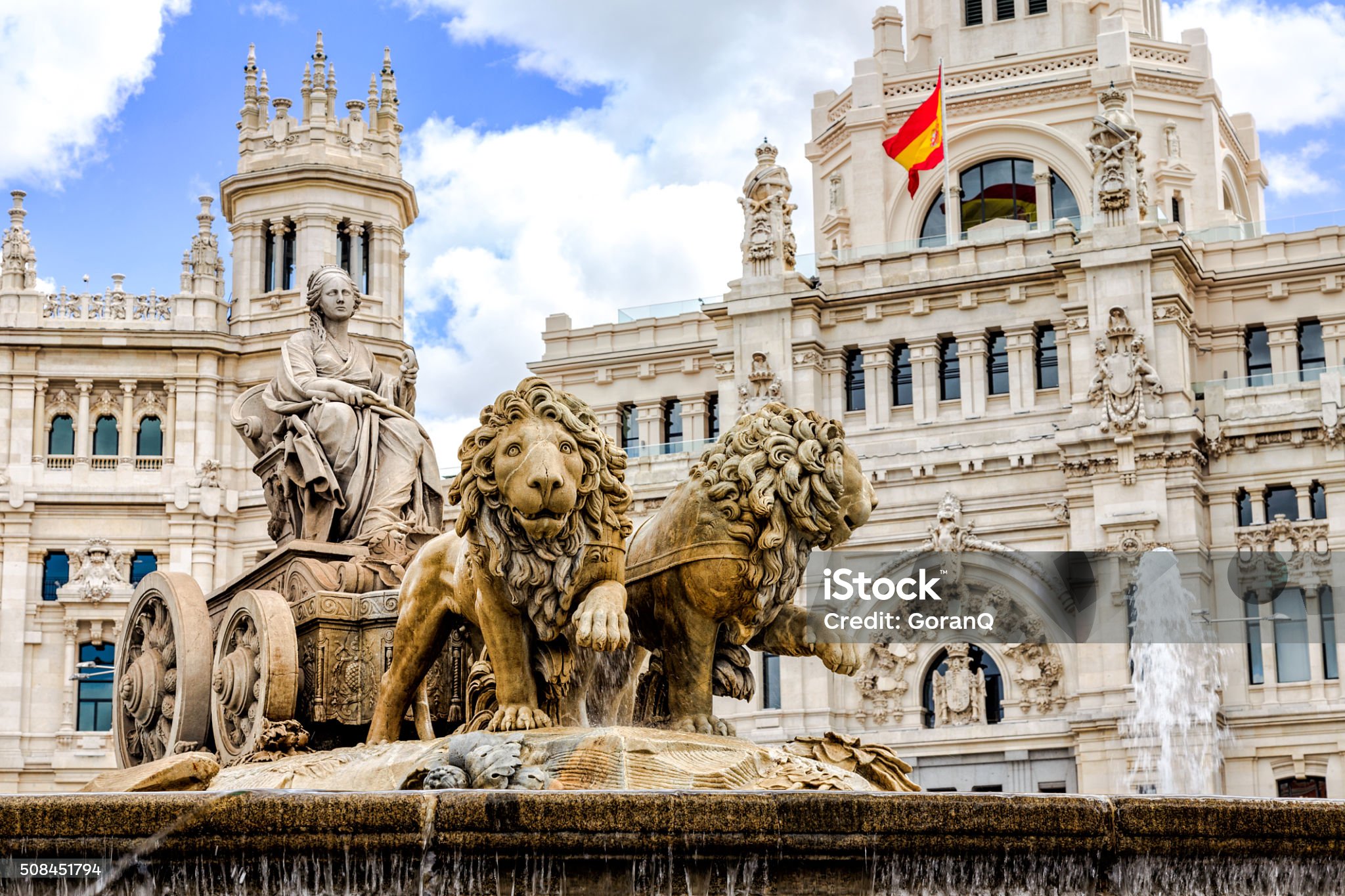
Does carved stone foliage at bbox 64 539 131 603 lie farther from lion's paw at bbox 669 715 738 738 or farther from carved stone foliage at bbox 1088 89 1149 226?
lion's paw at bbox 669 715 738 738

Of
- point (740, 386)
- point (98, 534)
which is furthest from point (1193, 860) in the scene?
point (98, 534)

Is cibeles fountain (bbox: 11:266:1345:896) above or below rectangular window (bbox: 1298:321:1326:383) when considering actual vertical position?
below

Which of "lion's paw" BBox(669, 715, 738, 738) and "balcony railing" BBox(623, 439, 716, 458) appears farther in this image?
"balcony railing" BBox(623, 439, 716, 458)

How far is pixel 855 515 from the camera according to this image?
1005cm

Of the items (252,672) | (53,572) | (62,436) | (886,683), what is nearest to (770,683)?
(886,683)

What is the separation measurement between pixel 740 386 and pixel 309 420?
3907 centimetres

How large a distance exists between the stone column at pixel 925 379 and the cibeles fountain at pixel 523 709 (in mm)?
37740

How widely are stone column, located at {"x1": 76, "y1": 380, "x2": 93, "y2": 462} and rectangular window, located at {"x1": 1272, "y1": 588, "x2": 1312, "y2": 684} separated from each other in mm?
33761

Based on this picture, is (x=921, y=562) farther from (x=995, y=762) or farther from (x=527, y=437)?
(x=527, y=437)

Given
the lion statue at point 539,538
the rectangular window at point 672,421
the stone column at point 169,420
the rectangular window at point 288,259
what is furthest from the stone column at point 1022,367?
the lion statue at point 539,538

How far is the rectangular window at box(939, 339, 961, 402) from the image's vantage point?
167 feet

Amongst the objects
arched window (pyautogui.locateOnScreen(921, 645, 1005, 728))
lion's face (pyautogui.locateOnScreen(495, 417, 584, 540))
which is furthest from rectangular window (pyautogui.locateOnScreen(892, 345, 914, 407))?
lion's face (pyautogui.locateOnScreen(495, 417, 584, 540))

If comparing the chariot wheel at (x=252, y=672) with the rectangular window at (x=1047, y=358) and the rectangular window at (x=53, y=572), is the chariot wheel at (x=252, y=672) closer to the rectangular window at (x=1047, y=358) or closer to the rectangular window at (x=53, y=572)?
the rectangular window at (x=1047, y=358)

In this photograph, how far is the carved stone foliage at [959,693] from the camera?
156 feet
